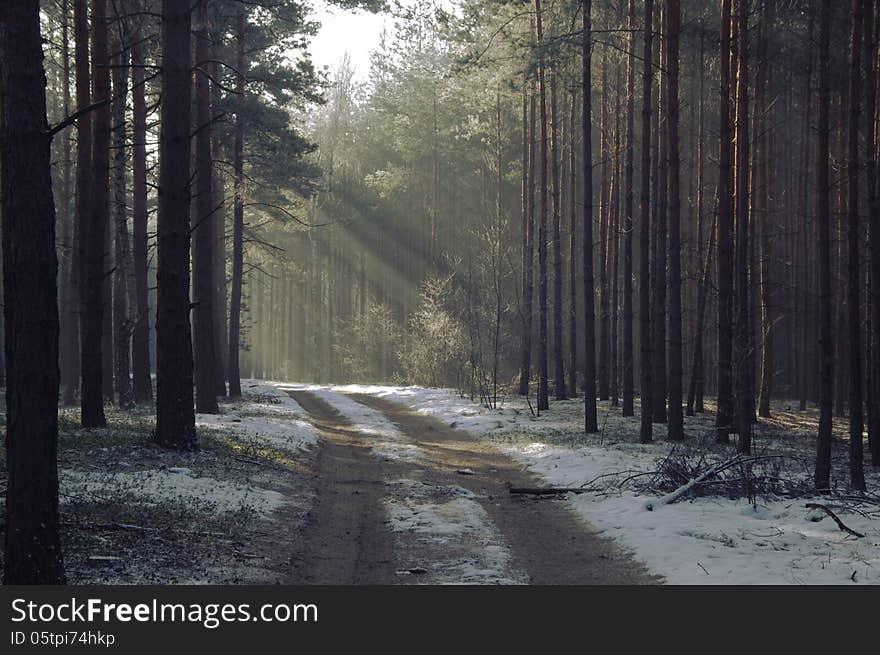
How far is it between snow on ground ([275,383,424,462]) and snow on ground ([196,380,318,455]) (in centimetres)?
142

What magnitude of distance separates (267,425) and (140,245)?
22.6 feet

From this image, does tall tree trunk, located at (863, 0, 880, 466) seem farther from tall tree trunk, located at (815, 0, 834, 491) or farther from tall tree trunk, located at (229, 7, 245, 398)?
tall tree trunk, located at (229, 7, 245, 398)

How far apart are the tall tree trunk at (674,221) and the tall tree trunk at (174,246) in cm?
1012

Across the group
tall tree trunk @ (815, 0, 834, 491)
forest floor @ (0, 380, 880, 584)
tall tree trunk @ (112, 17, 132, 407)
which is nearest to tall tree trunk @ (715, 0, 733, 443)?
forest floor @ (0, 380, 880, 584)

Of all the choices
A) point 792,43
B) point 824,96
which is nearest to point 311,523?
point 824,96

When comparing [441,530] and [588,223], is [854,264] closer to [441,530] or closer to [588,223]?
[588,223]

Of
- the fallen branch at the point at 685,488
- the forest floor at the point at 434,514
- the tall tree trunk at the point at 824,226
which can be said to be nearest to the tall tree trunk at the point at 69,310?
the forest floor at the point at 434,514

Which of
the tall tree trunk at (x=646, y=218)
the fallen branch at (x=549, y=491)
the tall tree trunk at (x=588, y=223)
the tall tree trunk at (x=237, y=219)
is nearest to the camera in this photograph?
the fallen branch at (x=549, y=491)

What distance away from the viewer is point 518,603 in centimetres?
708

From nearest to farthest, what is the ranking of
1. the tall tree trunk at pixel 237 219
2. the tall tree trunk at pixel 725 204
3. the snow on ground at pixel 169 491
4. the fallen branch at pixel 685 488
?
the snow on ground at pixel 169 491, the fallen branch at pixel 685 488, the tall tree trunk at pixel 725 204, the tall tree trunk at pixel 237 219

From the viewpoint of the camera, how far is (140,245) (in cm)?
A: 2256

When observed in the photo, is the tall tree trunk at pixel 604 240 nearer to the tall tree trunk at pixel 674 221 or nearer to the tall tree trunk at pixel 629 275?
the tall tree trunk at pixel 629 275

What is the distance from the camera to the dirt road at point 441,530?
827cm

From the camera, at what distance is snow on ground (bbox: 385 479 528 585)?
8.16 meters
